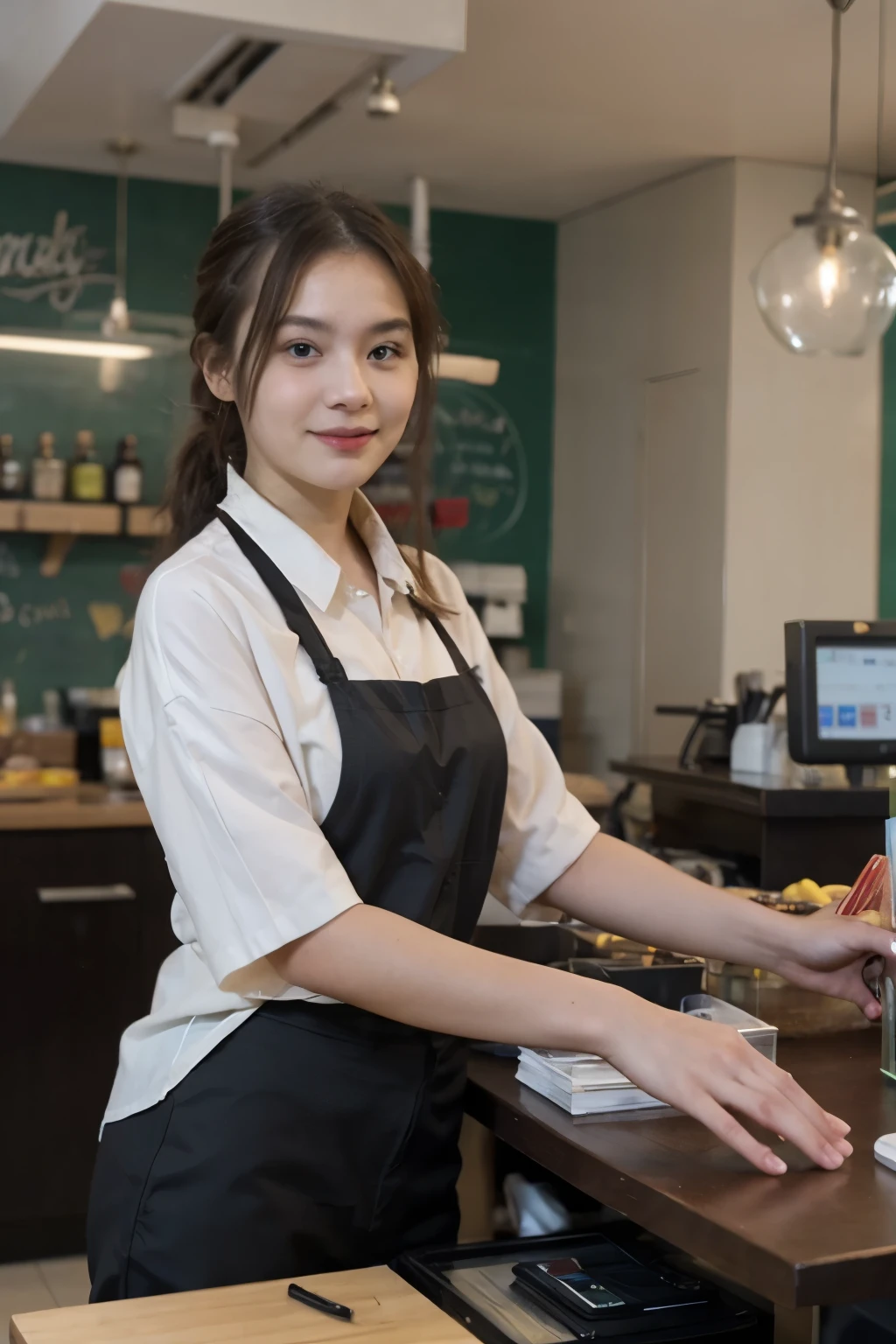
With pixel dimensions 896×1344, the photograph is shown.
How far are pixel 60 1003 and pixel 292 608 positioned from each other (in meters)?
2.32

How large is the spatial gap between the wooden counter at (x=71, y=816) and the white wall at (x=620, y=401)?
6.94 feet

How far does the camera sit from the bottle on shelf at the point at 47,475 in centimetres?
446

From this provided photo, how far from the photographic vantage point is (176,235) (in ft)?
16.8

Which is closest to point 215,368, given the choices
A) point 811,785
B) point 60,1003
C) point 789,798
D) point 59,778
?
point 789,798

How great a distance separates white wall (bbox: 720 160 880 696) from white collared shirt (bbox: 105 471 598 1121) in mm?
3364

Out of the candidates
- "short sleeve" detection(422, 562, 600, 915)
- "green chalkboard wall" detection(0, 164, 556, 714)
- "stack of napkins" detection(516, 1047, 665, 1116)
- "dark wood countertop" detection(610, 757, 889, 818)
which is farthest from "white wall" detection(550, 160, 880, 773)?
"stack of napkins" detection(516, 1047, 665, 1116)

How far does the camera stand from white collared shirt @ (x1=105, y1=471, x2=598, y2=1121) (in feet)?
4.46

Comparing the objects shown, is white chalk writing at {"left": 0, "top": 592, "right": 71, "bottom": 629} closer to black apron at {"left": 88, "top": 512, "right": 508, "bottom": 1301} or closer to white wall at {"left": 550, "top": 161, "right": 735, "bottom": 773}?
white wall at {"left": 550, "top": 161, "right": 735, "bottom": 773}

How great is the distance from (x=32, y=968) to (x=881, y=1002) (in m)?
2.45

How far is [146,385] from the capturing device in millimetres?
4590

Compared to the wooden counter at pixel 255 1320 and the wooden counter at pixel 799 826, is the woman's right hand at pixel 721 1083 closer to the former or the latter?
the wooden counter at pixel 255 1320

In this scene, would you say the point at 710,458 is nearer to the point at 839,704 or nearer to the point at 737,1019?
the point at 839,704

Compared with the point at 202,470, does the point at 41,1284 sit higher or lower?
lower

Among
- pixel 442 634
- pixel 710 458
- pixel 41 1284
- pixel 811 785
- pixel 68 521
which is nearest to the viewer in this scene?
pixel 442 634
